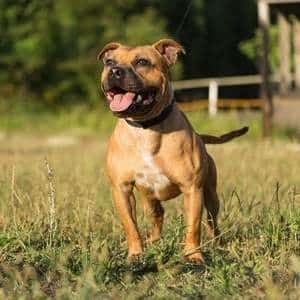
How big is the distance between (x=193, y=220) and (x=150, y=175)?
0.39 metres

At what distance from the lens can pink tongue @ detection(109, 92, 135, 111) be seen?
5500 mm

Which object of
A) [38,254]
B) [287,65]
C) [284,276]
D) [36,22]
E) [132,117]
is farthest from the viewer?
[36,22]

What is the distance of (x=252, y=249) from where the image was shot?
17.6 ft

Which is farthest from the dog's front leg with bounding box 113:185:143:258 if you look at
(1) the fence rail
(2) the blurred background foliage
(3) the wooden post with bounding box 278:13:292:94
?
(2) the blurred background foliage

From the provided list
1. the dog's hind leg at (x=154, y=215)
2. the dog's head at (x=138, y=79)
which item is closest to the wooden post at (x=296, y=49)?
the dog's hind leg at (x=154, y=215)

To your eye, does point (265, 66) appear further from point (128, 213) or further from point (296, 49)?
point (128, 213)

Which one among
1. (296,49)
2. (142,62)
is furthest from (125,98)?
(296,49)

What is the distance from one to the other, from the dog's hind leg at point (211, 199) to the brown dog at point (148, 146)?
1.36 ft

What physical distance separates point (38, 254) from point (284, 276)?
140cm

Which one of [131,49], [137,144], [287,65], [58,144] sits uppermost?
[131,49]

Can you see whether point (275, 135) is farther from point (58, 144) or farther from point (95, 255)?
point (95, 255)

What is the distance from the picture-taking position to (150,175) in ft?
18.6

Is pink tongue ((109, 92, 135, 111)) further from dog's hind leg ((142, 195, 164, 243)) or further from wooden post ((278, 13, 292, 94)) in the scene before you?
wooden post ((278, 13, 292, 94))

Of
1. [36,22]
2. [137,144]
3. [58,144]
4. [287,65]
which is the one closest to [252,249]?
[137,144]
